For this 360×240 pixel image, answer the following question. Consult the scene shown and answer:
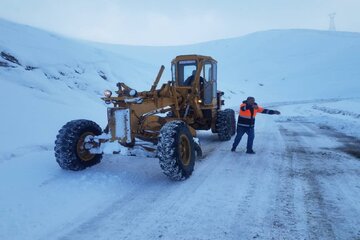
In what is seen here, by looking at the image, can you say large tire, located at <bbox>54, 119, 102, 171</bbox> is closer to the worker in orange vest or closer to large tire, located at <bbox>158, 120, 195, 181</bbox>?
large tire, located at <bbox>158, 120, 195, 181</bbox>

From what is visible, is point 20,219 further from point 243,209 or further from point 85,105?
point 85,105

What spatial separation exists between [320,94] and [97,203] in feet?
172

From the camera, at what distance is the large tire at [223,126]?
10.2 metres

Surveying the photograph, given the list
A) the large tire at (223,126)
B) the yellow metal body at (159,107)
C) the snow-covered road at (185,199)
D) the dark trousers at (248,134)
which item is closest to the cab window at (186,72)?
the yellow metal body at (159,107)

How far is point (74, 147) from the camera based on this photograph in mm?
6285

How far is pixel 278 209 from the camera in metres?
4.75

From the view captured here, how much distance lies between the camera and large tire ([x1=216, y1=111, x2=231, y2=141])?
10.2 m

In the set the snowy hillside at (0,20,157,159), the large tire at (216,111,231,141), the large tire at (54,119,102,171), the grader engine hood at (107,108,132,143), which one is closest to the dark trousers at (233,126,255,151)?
the large tire at (216,111,231,141)

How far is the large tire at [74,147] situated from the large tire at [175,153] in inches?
66.0

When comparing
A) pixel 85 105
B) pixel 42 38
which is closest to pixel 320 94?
pixel 42 38

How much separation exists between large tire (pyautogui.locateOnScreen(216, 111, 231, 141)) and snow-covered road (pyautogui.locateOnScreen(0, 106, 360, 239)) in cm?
230

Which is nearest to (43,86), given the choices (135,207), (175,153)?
(175,153)

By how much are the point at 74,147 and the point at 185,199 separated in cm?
244

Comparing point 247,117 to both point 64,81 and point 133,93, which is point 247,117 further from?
point 64,81
